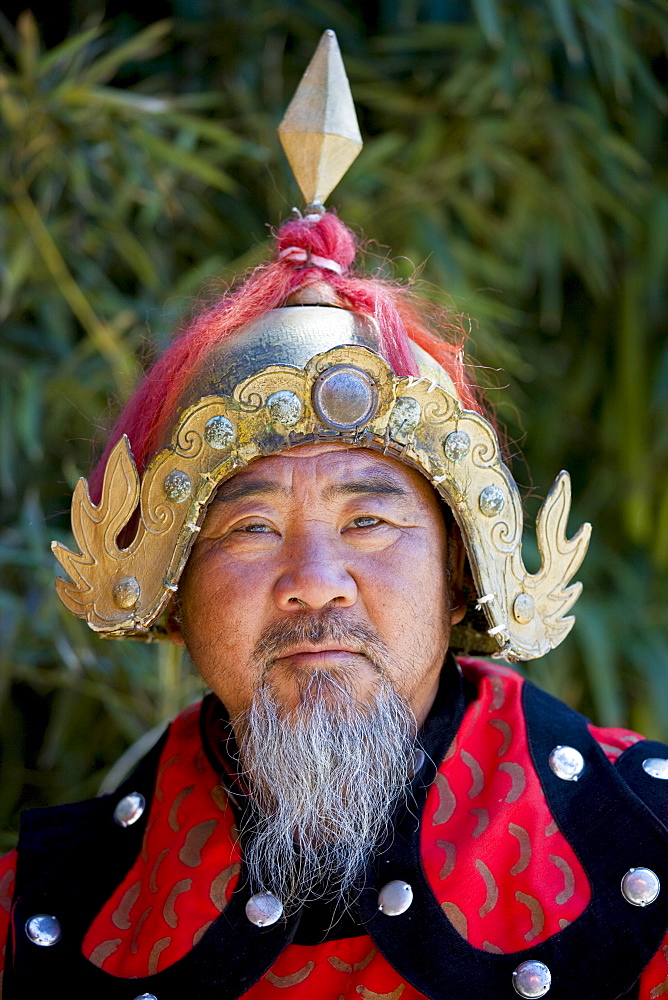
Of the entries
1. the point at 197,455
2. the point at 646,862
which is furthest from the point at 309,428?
the point at 646,862

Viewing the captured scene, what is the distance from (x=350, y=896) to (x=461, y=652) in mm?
469

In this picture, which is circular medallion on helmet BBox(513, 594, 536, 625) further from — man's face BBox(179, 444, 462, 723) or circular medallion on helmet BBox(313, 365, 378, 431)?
circular medallion on helmet BBox(313, 365, 378, 431)

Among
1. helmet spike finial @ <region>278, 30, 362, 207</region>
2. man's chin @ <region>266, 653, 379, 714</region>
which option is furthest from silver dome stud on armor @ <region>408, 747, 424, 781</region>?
helmet spike finial @ <region>278, 30, 362, 207</region>

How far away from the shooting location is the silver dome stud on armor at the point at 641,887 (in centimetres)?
129

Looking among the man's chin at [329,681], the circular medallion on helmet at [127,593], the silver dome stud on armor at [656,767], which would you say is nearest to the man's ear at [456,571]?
the man's chin at [329,681]

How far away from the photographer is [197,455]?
147 centimetres

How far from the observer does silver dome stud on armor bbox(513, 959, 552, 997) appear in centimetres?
127

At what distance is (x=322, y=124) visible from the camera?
1.62m

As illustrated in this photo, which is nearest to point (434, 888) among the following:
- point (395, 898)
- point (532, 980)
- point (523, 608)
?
point (395, 898)

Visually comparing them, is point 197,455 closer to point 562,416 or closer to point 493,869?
point 493,869

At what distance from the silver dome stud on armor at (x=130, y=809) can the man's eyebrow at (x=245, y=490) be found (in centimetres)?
50

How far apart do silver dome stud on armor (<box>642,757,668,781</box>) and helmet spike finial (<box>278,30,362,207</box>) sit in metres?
0.95

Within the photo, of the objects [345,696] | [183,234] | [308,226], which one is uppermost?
[308,226]

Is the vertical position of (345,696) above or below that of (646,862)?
above
